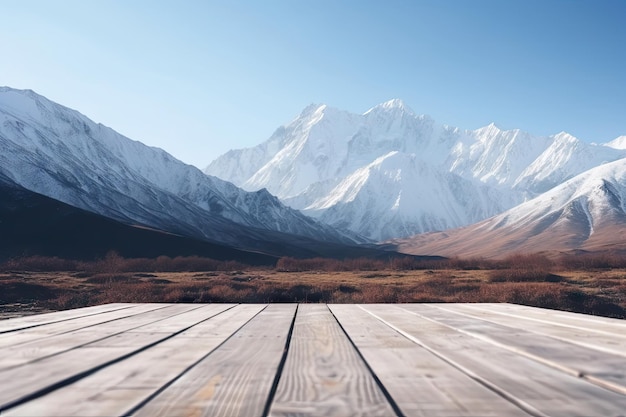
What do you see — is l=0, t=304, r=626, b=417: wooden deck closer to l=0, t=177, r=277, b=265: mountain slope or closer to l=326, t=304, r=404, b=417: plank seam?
l=326, t=304, r=404, b=417: plank seam

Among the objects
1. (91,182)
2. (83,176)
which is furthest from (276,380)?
(83,176)

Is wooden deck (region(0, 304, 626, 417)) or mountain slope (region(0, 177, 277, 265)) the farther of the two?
mountain slope (region(0, 177, 277, 265))

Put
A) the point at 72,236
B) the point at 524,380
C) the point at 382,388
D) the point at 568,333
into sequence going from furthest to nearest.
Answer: the point at 72,236, the point at 568,333, the point at 524,380, the point at 382,388

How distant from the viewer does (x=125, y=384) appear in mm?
2350

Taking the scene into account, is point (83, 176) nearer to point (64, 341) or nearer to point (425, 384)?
point (64, 341)

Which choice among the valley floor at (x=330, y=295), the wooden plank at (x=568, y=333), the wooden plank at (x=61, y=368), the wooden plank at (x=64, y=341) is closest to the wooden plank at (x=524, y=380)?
the wooden plank at (x=568, y=333)

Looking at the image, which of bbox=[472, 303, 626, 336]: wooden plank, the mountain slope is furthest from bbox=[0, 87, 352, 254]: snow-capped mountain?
bbox=[472, 303, 626, 336]: wooden plank

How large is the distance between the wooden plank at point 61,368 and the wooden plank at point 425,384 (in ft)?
5.16

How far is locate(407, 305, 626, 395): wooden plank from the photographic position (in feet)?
8.23

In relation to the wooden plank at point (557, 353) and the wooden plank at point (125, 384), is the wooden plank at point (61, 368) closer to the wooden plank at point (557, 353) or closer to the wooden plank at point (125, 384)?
the wooden plank at point (125, 384)

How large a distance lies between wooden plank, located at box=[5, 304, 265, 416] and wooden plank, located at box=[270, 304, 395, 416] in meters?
0.61

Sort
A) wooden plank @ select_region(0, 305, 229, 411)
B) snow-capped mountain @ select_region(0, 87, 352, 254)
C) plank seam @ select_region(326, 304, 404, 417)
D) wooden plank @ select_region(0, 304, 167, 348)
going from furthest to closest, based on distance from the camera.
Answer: snow-capped mountain @ select_region(0, 87, 352, 254)
wooden plank @ select_region(0, 304, 167, 348)
wooden plank @ select_region(0, 305, 229, 411)
plank seam @ select_region(326, 304, 404, 417)

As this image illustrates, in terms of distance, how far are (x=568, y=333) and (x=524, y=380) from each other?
185 cm

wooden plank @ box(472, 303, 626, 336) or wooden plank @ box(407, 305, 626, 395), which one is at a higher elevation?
wooden plank @ box(472, 303, 626, 336)
